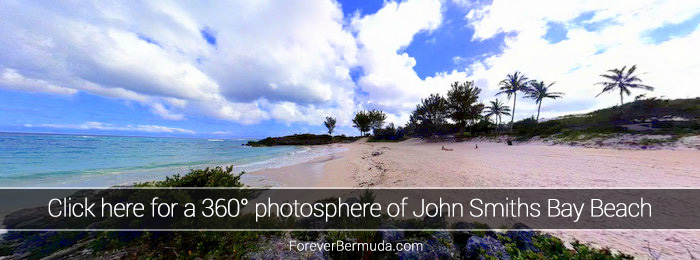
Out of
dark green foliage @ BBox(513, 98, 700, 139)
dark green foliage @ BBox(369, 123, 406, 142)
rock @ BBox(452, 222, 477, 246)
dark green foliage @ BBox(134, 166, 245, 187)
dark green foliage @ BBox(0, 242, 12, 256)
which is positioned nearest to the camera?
dark green foliage @ BBox(0, 242, 12, 256)

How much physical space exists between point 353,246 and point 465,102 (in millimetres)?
43765

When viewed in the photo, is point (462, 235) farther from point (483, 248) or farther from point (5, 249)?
point (5, 249)

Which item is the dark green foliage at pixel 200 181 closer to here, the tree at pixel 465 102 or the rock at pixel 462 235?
the rock at pixel 462 235

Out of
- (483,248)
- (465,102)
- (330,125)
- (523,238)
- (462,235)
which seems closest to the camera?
(483,248)

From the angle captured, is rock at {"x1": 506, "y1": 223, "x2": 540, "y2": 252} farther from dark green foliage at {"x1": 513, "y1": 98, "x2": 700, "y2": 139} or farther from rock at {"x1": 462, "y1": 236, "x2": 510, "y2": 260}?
dark green foliage at {"x1": 513, "y1": 98, "x2": 700, "y2": 139}

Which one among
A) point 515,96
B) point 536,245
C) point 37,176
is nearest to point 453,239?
point 536,245

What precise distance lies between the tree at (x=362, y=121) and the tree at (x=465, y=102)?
123 feet

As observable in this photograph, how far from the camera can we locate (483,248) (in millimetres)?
3209

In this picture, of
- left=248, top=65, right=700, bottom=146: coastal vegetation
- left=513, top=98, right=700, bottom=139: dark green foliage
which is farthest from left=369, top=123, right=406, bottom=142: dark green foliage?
left=513, top=98, right=700, bottom=139: dark green foliage

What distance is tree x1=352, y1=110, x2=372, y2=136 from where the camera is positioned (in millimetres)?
76250

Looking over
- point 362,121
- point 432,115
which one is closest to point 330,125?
point 362,121

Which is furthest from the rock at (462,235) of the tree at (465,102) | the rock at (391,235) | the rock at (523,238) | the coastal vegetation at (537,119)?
the tree at (465,102)

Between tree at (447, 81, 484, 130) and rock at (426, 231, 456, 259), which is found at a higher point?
tree at (447, 81, 484, 130)

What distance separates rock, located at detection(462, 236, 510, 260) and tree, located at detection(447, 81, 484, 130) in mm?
42596
